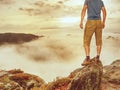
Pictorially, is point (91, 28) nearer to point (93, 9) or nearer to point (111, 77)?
point (93, 9)

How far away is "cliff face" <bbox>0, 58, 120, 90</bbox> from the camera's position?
363 inches

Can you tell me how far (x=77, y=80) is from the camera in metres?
9.27

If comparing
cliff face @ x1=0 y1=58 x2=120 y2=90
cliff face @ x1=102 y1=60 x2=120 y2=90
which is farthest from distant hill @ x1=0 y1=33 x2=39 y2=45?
cliff face @ x1=102 y1=60 x2=120 y2=90

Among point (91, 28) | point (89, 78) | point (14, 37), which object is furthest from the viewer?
point (14, 37)

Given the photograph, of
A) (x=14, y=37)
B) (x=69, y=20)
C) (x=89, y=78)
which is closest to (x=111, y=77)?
(x=89, y=78)

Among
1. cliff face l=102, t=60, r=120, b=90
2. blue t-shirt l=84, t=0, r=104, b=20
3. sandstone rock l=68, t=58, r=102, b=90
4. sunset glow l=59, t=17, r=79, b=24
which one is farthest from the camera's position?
sunset glow l=59, t=17, r=79, b=24

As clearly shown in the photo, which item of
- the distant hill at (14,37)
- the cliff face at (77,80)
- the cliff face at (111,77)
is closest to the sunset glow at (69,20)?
the distant hill at (14,37)

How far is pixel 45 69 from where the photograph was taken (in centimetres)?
1335

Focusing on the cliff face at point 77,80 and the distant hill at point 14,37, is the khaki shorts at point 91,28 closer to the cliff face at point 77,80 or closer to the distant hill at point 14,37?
the cliff face at point 77,80

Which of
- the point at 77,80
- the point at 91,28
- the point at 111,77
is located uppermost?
the point at 91,28

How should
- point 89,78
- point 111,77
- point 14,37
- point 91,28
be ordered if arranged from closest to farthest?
point 89,78 < point 91,28 < point 111,77 < point 14,37

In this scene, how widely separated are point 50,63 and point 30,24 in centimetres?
148

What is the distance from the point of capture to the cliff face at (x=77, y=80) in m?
9.21

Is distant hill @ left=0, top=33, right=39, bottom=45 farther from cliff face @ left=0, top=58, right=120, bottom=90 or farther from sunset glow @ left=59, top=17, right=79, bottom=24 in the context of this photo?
cliff face @ left=0, top=58, right=120, bottom=90
